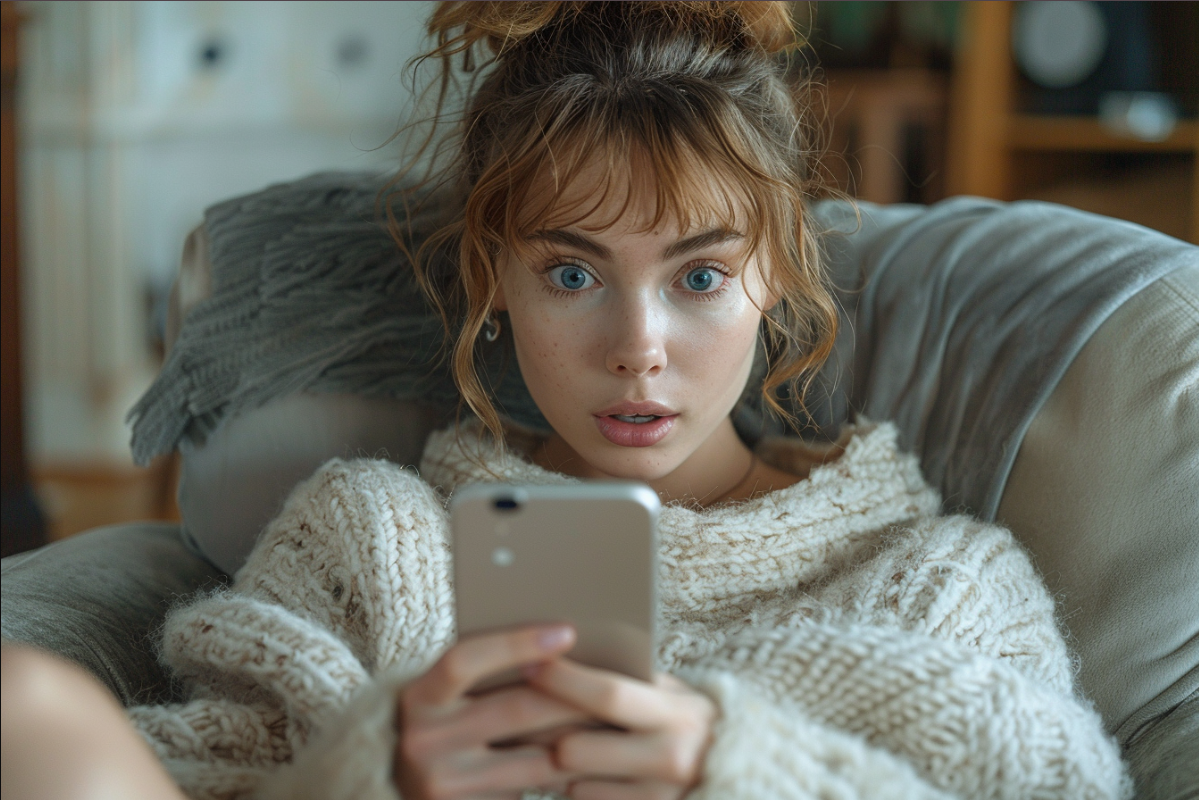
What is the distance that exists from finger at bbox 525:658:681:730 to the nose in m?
0.27

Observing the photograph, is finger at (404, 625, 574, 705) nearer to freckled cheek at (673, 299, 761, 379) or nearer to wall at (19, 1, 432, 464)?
freckled cheek at (673, 299, 761, 379)

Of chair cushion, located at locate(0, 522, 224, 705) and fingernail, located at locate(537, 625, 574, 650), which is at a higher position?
fingernail, located at locate(537, 625, 574, 650)

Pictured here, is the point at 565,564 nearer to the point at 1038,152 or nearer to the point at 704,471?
the point at 704,471

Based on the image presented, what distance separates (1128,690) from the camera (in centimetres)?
77

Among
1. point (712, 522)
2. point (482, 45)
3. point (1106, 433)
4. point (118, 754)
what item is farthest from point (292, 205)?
point (1106, 433)

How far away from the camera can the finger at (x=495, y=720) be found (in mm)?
545

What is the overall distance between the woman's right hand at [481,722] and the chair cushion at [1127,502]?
459 millimetres

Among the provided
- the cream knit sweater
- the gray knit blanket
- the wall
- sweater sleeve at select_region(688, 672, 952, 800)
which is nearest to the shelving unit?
the wall

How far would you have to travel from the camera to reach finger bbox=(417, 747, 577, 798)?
1.78 ft

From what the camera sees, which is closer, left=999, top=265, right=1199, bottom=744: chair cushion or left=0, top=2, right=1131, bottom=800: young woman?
left=0, top=2, right=1131, bottom=800: young woman

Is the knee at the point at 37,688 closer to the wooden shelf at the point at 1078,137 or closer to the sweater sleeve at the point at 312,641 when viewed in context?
the sweater sleeve at the point at 312,641

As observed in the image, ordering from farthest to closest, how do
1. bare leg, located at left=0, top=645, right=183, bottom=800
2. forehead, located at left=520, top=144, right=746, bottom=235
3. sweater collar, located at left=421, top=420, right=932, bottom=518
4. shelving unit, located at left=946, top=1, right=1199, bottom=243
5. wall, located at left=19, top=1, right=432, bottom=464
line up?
wall, located at left=19, top=1, right=432, bottom=464 < shelving unit, located at left=946, top=1, right=1199, bottom=243 < sweater collar, located at left=421, top=420, right=932, bottom=518 < forehead, located at left=520, top=144, right=746, bottom=235 < bare leg, located at left=0, top=645, right=183, bottom=800

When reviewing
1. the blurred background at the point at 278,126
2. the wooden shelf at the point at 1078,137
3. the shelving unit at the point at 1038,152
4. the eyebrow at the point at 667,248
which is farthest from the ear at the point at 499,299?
the wooden shelf at the point at 1078,137

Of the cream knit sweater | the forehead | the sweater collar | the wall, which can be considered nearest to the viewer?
the cream knit sweater
